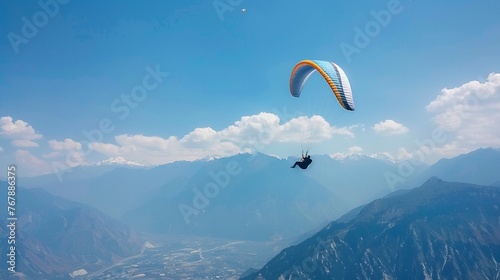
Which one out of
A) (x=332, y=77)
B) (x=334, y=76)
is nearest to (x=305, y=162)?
(x=332, y=77)

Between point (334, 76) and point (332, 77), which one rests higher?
point (334, 76)

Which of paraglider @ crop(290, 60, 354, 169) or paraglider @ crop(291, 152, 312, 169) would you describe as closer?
paraglider @ crop(290, 60, 354, 169)

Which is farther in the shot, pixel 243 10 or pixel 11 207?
pixel 11 207

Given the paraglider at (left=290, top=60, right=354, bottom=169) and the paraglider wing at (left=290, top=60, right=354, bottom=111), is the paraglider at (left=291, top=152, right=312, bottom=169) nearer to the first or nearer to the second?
the paraglider at (left=290, top=60, right=354, bottom=169)

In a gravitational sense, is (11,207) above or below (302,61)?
below

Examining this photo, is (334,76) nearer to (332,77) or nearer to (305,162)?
(332,77)

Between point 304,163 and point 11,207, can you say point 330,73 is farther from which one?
point 11,207

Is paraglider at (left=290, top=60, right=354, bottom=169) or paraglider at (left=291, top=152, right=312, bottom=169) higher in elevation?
paraglider at (left=290, top=60, right=354, bottom=169)

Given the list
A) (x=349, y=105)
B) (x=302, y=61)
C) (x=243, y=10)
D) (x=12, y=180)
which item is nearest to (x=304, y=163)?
(x=349, y=105)

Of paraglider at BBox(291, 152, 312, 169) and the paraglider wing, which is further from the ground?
the paraglider wing

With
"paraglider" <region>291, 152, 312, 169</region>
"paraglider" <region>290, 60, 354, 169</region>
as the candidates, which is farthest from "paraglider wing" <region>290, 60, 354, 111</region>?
"paraglider" <region>291, 152, 312, 169</region>

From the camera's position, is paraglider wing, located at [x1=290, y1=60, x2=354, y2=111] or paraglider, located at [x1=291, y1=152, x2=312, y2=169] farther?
paraglider, located at [x1=291, y1=152, x2=312, y2=169]
